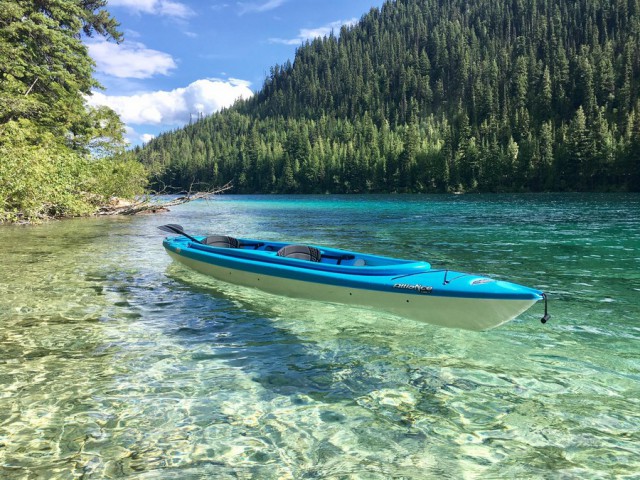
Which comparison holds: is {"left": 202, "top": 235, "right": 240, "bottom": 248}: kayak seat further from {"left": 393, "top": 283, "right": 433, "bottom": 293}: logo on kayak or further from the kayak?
{"left": 393, "top": 283, "right": 433, "bottom": 293}: logo on kayak

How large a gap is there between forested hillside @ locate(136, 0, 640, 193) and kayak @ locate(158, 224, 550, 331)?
44296 mm

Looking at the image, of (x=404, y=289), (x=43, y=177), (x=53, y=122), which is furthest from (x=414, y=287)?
(x=53, y=122)

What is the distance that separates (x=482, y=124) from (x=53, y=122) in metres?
103

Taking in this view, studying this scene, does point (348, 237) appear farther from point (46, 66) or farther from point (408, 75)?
point (408, 75)

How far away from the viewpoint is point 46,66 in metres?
29.4

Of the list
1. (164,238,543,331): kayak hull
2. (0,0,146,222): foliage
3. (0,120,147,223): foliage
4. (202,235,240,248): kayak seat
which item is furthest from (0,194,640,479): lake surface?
(0,0,146,222): foliage

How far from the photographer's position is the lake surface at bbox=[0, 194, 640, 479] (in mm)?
4012

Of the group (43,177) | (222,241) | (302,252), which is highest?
(43,177)

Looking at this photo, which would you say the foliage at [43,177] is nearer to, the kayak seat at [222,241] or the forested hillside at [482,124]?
the kayak seat at [222,241]

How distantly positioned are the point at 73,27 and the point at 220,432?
3874 centimetres

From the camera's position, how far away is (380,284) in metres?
7.25

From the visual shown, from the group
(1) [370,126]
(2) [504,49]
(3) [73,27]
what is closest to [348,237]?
(3) [73,27]

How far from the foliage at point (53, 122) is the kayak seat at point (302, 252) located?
17.9m

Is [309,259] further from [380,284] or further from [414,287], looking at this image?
[414,287]
